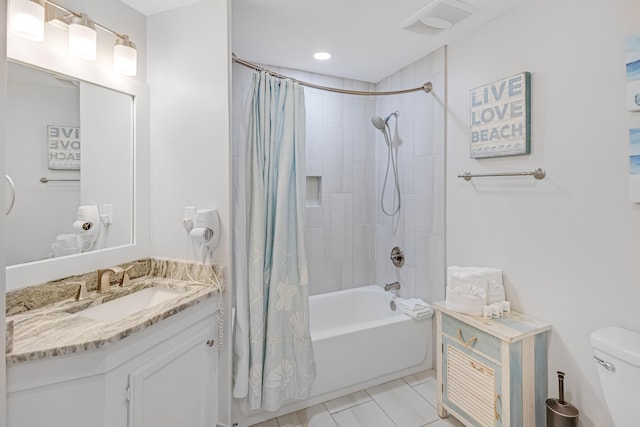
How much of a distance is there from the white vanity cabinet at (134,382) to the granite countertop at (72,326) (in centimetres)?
4

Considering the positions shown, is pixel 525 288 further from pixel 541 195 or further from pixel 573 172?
pixel 573 172

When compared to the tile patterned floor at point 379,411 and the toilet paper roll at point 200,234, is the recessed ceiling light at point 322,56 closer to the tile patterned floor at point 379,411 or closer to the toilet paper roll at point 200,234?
the toilet paper roll at point 200,234

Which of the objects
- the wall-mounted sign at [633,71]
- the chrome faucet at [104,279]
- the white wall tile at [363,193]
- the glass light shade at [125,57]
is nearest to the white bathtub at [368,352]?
the white wall tile at [363,193]

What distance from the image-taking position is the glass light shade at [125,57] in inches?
67.3

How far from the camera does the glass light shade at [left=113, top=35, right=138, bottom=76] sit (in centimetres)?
171

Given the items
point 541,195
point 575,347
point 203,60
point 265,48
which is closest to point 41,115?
point 203,60

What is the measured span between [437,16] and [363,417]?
2.51 metres

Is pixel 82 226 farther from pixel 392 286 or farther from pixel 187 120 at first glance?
pixel 392 286

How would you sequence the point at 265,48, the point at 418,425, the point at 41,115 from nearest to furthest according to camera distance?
the point at 41,115 → the point at 418,425 → the point at 265,48

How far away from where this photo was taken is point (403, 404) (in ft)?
7.06

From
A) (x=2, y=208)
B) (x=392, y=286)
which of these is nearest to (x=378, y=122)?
(x=392, y=286)

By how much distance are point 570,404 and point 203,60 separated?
2653 millimetres

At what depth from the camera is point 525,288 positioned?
1846 mm

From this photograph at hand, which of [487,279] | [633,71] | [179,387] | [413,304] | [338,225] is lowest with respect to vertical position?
[179,387]
